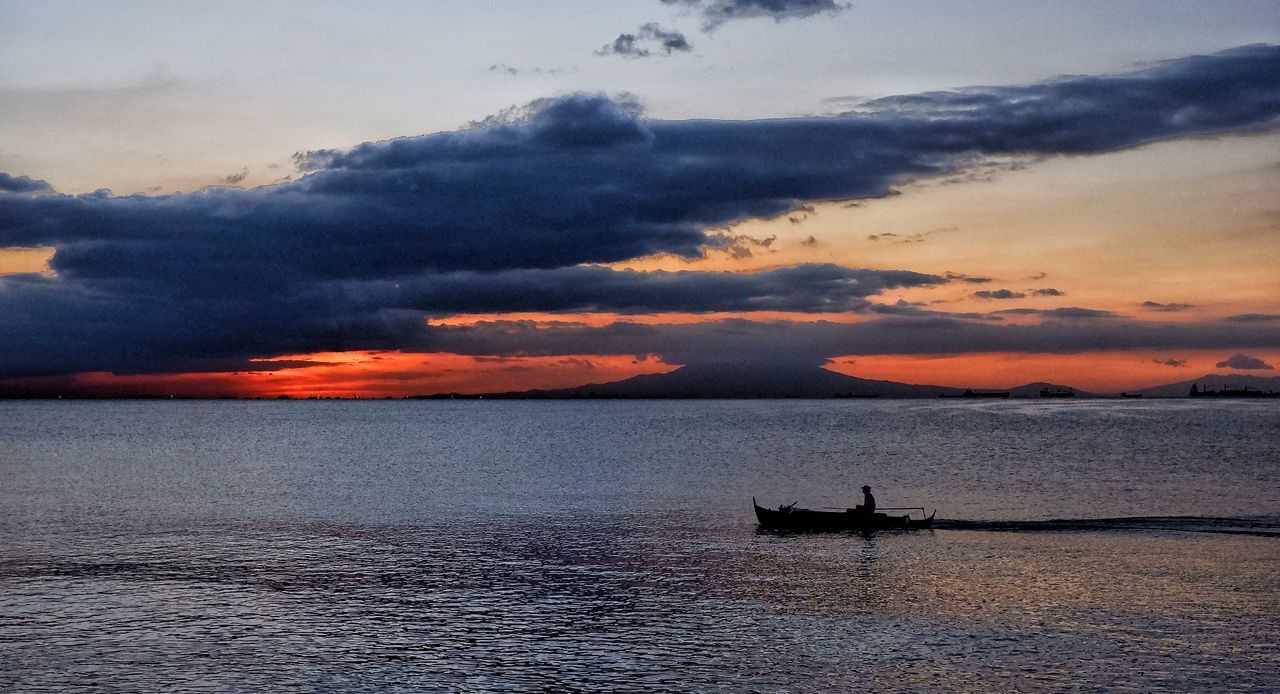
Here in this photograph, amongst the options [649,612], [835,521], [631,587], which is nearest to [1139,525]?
[835,521]

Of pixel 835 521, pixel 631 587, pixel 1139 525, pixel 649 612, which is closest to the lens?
pixel 649 612

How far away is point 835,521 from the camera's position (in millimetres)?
62250

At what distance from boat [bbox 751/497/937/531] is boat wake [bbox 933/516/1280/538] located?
7.60ft

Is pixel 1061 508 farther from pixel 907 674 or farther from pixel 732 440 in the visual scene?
pixel 732 440

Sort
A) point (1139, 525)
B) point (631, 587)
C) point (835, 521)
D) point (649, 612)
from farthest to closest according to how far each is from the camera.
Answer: point (835, 521)
point (1139, 525)
point (631, 587)
point (649, 612)

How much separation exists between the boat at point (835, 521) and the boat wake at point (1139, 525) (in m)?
2.32

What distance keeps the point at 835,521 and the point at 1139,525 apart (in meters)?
17.9

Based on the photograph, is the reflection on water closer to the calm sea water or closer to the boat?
the calm sea water

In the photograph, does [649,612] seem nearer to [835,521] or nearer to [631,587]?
[631,587]

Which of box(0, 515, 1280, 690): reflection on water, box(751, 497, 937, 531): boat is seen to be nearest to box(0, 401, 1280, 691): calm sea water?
box(0, 515, 1280, 690): reflection on water

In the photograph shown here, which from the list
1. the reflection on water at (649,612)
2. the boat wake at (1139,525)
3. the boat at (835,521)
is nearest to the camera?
the reflection on water at (649,612)

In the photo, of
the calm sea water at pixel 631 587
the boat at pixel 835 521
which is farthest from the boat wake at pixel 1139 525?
the boat at pixel 835 521

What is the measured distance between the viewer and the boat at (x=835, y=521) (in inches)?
2420

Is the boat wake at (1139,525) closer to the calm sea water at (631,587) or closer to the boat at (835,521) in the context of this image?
the calm sea water at (631,587)
